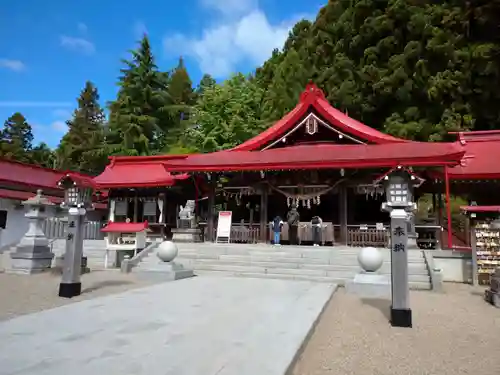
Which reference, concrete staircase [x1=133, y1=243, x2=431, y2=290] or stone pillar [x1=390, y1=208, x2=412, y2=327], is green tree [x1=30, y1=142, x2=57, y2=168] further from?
stone pillar [x1=390, y1=208, x2=412, y2=327]

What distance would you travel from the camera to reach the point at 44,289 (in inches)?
342

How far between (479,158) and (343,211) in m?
6.40

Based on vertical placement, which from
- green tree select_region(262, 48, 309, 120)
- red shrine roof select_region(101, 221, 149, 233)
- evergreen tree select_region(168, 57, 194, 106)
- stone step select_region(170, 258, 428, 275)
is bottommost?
stone step select_region(170, 258, 428, 275)

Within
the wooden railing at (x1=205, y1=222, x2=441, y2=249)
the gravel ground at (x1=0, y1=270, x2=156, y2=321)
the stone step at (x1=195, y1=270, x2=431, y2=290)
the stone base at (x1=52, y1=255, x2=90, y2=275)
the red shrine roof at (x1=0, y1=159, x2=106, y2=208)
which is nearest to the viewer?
the gravel ground at (x1=0, y1=270, x2=156, y2=321)

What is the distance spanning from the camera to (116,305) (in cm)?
663

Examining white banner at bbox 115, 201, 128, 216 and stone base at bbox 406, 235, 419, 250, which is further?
white banner at bbox 115, 201, 128, 216

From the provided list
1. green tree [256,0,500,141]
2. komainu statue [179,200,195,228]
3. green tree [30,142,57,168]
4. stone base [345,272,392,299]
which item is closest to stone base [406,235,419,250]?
stone base [345,272,392,299]

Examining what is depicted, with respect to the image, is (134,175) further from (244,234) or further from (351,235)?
(351,235)

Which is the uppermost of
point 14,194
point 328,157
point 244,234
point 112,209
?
point 328,157

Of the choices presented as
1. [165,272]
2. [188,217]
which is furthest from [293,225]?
[165,272]

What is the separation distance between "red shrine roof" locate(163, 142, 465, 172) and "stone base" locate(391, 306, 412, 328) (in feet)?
23.0

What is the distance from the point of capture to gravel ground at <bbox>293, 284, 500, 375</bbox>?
13.6ft

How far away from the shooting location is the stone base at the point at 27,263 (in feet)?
37.8

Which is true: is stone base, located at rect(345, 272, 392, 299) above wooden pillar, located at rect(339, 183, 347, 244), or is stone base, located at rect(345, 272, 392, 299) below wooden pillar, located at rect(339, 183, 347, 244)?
below
